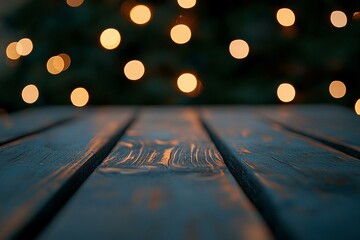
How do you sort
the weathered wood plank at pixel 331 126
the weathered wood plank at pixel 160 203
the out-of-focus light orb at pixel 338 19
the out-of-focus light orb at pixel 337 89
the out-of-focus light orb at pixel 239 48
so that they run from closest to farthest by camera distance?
the weathered wood plank at pixel 160 203
the weathered wood plank at pixel 331 126
the out-of-focus light orb at pixel 338 19
the out-of-focus light orb at pixel 337 89
the out-of-focus light orb at pixel 239 48

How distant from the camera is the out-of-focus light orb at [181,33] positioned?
1660mm

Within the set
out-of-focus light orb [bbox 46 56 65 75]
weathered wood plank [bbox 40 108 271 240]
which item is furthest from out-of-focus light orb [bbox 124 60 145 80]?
weathered wood plank [bbox 40 108 271 240]

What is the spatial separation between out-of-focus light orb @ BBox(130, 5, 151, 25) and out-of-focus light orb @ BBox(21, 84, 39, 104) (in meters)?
0.62

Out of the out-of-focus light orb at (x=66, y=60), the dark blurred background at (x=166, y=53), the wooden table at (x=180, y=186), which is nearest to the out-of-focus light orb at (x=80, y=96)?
the dark blurred background at (x=166, y=53)

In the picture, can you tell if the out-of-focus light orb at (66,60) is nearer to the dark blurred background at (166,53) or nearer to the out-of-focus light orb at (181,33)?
the dark blurred background at (166,53)

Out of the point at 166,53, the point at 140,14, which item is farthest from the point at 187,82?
the point at 140,14

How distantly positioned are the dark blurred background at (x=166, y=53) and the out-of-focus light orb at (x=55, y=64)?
0.03 meters

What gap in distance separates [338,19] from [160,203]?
1.40 m

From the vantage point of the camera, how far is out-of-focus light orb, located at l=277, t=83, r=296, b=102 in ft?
5.37

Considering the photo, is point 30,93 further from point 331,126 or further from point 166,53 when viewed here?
point 331,126

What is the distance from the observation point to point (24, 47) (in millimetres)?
1627

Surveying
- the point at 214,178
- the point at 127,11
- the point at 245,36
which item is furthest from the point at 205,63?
the point at 214,178

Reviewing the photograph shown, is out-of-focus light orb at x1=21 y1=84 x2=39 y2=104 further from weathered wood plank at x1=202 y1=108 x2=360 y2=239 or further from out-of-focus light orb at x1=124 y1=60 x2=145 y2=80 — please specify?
weathered wood plank at x1=202 y1=108 x2=360 y2=239

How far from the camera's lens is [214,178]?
411mm
